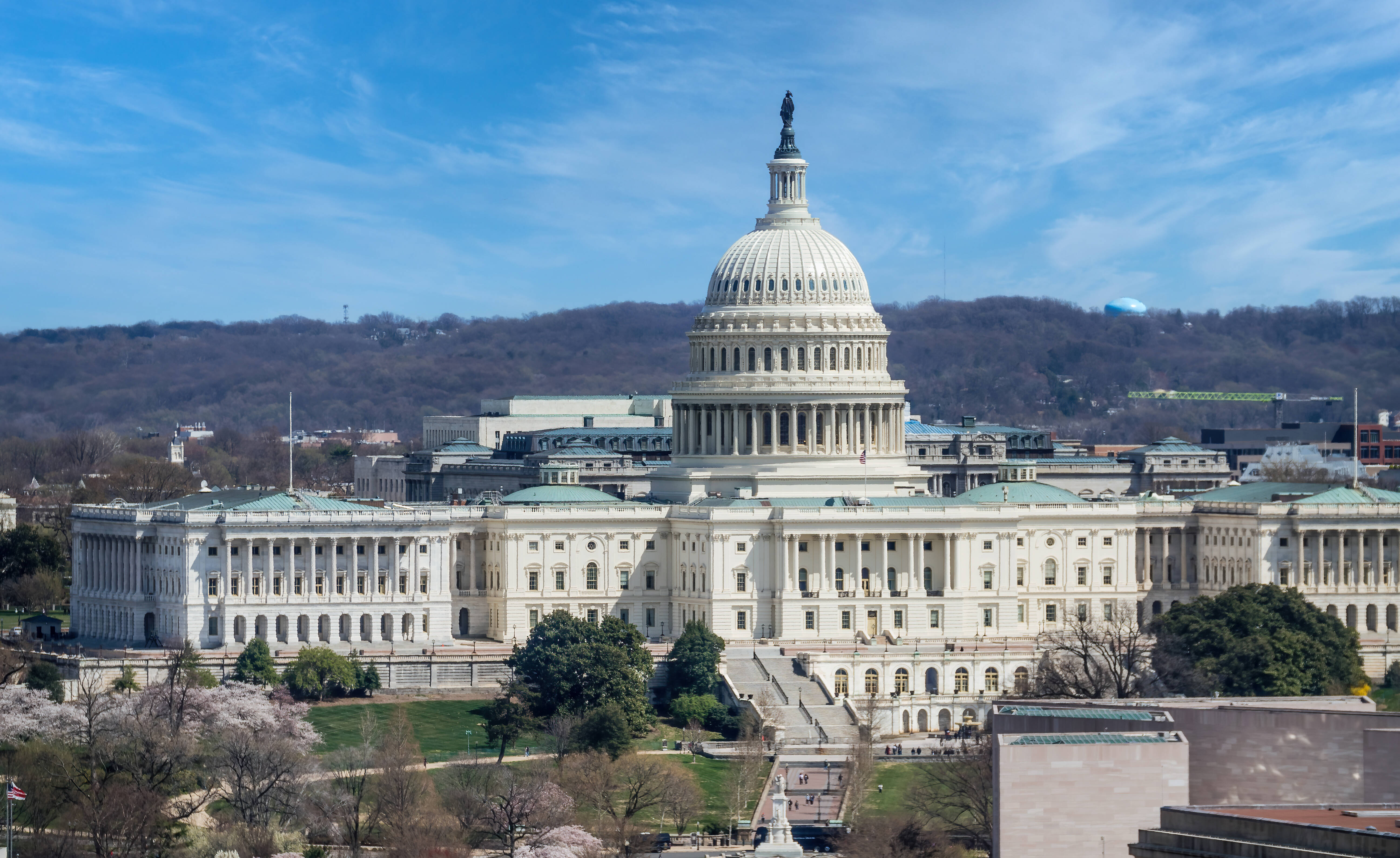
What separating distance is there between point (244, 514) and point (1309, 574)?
197 feet

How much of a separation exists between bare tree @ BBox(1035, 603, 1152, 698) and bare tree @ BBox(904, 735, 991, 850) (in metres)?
7.93

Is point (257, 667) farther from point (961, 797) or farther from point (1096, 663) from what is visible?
point (961, 797)

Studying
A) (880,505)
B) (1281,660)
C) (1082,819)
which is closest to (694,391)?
(880,505)

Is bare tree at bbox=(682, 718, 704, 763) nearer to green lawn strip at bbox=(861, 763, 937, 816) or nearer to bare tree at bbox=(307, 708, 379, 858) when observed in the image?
green lawn strip at bbox=(861, 763, 937, 816)

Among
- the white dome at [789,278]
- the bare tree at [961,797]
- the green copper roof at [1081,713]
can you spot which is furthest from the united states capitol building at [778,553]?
the green copper roof at [1081,713]

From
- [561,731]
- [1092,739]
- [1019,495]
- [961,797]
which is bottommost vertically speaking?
[961,797]

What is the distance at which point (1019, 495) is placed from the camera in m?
196

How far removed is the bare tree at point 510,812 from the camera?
431ft

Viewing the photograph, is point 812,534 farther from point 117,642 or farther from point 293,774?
point 293,774

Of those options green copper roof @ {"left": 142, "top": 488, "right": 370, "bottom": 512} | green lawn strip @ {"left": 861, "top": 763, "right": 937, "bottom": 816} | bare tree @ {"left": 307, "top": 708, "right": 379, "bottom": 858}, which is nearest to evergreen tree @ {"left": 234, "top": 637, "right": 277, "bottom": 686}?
green copper roof @ {"left": 142, "top": 488, "right": 370, "bottom": 512}

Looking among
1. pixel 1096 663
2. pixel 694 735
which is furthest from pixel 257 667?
pixel 1096 663

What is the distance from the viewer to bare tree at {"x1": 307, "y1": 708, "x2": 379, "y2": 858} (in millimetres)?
130625

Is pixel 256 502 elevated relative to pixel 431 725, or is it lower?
elevated

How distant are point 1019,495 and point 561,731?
50422mm
